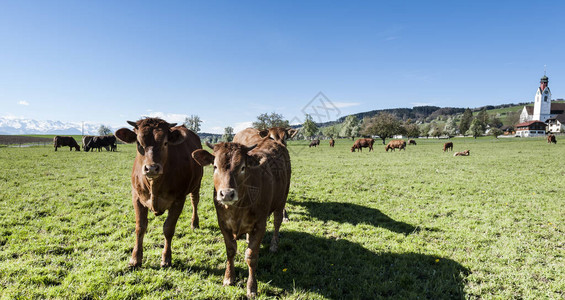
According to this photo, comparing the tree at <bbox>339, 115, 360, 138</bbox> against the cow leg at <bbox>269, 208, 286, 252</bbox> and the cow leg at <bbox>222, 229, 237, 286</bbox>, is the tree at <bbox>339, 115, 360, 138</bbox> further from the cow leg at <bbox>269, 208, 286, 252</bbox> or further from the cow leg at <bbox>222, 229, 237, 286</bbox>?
the cow leg at <bbox>222, 229, 237, 286</bbox>

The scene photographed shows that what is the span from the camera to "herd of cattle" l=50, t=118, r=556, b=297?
3843 millimetres

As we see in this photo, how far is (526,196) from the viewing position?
30.7 feet

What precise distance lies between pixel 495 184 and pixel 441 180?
211 centimetres

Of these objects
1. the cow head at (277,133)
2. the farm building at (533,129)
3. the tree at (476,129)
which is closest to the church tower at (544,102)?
the farm building at (533,129)

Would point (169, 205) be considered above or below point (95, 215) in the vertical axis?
above

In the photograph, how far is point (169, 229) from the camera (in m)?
4.62

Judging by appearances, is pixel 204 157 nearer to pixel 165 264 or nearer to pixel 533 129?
pixel 165 264

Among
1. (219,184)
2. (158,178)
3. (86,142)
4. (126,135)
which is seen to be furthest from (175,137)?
(86,142)

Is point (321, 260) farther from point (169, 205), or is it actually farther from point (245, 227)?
point (169, 205)

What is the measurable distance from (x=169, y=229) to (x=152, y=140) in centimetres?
168

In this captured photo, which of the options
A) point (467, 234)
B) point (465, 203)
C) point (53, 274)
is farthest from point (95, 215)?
point (465, 203)

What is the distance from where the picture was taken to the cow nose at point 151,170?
150 inches

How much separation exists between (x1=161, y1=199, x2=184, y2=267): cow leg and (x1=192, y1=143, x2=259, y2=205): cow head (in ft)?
4.31

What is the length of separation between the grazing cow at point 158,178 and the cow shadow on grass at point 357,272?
1.95 metres
